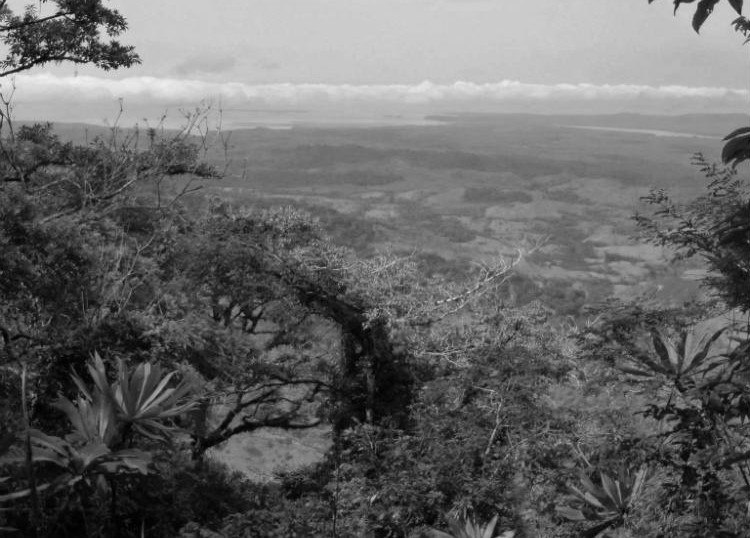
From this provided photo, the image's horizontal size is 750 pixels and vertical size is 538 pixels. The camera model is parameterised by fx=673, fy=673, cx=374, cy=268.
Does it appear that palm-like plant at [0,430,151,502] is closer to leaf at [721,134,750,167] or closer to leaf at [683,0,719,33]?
leaf at [721,134,750,167]

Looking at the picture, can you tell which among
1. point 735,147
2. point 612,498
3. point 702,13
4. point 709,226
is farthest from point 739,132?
point 709,226

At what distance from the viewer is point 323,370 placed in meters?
11.1

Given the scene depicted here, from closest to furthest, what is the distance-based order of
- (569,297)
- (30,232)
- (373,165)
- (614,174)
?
(30,232) < (569,297) < (614,174) < (373,165)

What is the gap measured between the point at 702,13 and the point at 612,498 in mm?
4028

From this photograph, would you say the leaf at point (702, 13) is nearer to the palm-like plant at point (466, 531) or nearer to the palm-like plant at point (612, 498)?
the palm-like plant at point (612, 498)

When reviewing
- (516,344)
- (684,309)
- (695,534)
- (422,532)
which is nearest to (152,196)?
(516,344)

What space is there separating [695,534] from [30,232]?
501 centimetres

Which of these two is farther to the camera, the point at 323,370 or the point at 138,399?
the point at 323,370

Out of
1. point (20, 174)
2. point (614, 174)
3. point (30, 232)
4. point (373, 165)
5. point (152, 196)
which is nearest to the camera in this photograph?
point (30, 232)

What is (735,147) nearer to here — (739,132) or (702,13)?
(739,132)

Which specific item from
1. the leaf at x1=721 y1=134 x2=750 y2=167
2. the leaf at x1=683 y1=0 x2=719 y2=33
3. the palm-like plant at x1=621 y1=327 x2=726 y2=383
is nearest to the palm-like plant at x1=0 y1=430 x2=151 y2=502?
the leaf at x1=721 y1=134 x2=750 y2=167

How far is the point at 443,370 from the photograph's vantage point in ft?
31.7

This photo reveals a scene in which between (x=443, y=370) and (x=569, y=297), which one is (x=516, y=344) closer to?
(x=443, y=370)

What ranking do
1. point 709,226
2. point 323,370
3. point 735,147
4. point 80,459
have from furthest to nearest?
point 323,370, point 709,226, point 80,459, point 735,147
